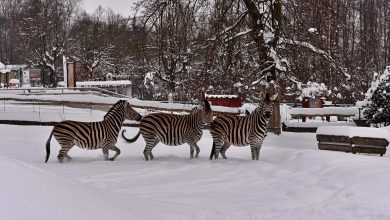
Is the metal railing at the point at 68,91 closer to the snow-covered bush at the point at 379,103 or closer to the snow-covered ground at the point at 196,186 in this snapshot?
the snow-covered bush at the point at 379,103

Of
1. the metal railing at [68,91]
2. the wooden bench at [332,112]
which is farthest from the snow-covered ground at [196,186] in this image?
the metal railing at [68,91]

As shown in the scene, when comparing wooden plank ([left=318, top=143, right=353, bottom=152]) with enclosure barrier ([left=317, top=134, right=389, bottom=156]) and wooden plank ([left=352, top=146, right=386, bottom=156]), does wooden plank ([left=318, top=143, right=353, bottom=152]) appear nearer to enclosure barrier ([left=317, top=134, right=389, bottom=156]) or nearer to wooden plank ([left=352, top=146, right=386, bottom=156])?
enclosure barrier ([left=317, top=134, right=389, bottom=156])

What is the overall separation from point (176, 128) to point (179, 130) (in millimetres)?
98

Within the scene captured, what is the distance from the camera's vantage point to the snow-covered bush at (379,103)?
70.6 ft

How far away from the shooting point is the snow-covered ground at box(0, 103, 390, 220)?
4785mm

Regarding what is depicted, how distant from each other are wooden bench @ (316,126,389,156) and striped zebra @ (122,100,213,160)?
3.11 meters

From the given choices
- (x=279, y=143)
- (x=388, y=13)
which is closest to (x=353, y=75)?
(x=279, y=143)

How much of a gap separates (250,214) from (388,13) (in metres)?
54.5

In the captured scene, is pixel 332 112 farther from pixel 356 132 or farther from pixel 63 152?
pixel 63 152

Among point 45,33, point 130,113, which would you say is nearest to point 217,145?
point 130,113

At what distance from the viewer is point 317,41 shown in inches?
764

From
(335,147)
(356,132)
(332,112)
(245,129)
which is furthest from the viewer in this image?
(332,112)

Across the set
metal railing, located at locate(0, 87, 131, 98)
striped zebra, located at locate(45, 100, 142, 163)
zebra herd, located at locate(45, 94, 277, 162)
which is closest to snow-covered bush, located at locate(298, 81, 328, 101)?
zebra herd, located at locate(45, 94, 277, 162)

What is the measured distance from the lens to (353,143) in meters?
13.2
